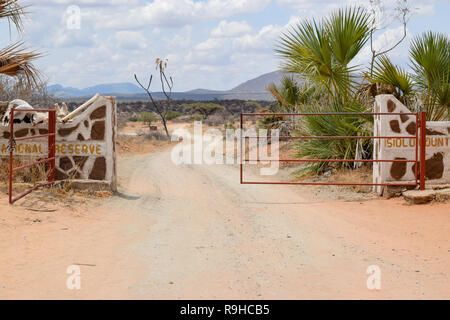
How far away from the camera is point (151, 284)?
548 centimetres

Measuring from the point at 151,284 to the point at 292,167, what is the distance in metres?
11.4

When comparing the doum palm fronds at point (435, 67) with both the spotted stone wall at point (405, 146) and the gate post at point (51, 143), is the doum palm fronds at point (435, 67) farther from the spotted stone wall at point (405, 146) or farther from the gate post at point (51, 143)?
the gate post at point (51, 143)

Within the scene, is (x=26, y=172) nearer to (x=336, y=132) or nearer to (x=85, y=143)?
(x=85, y=143)

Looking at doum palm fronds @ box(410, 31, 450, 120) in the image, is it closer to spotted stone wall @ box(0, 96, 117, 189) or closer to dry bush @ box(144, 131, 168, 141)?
spotted stone wall @ box(0, 96, 117, 189)

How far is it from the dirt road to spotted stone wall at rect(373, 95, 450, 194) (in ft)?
2.83

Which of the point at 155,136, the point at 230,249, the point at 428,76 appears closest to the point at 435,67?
the point at 428,76

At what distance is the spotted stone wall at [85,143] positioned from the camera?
10867 mm

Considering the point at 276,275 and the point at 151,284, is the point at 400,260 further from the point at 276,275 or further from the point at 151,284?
the point at 151,284

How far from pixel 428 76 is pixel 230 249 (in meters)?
Result: 7.39

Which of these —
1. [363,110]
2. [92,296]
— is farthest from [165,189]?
[92,296]

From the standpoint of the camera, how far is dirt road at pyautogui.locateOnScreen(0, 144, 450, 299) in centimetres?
539

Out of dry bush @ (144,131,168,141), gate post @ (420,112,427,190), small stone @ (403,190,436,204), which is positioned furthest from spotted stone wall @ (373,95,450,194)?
dry bush @ (144,131,168,141)

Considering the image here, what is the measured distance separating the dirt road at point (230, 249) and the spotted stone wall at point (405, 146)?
34.0 inches

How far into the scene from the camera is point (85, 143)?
10.9 meters
